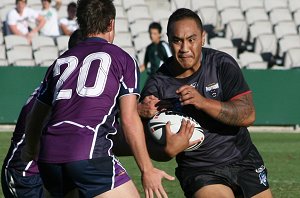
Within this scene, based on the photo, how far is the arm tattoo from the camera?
22.0 feet

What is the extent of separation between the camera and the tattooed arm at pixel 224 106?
648cm

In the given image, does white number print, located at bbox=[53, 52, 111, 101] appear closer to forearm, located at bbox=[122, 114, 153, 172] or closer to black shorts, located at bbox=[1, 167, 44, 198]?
forearm, located at bbox=[122, 114, 153, 172]

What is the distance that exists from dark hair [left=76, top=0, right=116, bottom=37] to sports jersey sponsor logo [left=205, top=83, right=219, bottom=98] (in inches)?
51.6

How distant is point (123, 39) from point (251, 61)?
3.00m

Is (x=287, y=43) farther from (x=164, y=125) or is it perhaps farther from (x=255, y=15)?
(x=164, y=125)

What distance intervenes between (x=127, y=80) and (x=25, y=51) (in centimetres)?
1542

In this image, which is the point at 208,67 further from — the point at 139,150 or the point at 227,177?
the point at 139,150

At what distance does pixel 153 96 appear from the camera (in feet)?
22.6

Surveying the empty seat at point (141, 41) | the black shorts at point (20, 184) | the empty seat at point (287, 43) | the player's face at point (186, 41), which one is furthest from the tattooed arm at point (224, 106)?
the empty seat at point (287, 43)

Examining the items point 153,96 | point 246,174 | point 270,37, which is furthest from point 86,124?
point 270,37

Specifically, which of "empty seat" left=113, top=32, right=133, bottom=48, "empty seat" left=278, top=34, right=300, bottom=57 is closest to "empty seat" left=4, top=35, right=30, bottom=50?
"empty seat" left=113, top=32, right=133, bottom=48

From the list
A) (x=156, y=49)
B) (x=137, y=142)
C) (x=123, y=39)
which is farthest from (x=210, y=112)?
(x=123, y=39)

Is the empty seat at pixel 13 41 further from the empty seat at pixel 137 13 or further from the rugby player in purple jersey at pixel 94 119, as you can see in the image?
the rugby player in purple jersey at pixel 94 119

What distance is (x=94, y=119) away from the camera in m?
5.71
